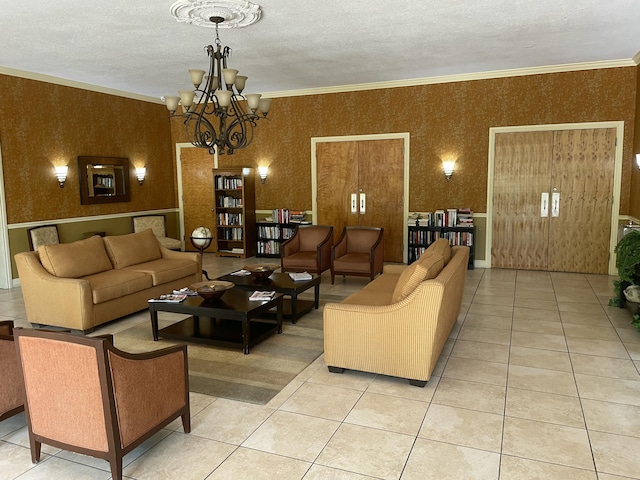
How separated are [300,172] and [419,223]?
2.46 meters

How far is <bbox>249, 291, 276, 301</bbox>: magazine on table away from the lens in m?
4.57

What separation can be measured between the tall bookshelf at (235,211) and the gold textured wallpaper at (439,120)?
36 cm

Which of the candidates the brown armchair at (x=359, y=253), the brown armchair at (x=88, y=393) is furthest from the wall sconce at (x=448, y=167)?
the brown armchair at (x=88, y=393)

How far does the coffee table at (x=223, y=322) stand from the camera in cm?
421

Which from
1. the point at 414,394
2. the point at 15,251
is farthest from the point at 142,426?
the point at 15,251

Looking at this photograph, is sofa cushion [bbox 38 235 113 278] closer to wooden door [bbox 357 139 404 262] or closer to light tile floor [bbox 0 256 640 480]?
light tile floor [bbox 0 256 640 480]

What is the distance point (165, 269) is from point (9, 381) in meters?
2.92

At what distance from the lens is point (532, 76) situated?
288 inches

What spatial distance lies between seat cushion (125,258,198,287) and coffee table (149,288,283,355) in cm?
88

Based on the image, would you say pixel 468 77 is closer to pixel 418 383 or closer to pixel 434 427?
pixel 418 383

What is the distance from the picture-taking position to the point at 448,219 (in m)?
7.85

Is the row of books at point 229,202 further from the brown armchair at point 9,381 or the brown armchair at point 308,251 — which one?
the brown armchair at point 9,381

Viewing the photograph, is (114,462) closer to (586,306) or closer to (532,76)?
(586,306)

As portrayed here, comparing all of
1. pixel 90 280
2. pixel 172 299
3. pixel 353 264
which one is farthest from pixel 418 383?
pixel 90 280
